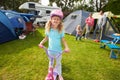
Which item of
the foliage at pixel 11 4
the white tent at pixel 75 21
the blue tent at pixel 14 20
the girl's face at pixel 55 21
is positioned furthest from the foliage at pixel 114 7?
the girl's face at pixel 55 21

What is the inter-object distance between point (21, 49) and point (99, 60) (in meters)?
3.24

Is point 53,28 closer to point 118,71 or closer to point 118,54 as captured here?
point 118,71

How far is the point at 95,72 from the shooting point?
5.82 metres

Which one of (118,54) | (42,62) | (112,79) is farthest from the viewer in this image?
(118,54)

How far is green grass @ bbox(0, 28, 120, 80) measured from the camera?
17.6ft

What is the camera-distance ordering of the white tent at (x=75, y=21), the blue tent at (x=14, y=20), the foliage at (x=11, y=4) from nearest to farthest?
the blue tent at (x=14, y=20), the white tent at (x=75, y=21), the foliage at (x=11, y=4)

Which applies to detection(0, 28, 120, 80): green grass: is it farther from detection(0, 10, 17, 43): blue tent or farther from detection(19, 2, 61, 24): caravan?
detection(19, 2, 61, 24): caravan

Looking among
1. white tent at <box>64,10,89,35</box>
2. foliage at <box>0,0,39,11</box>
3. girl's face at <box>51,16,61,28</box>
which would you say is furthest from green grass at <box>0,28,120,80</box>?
foliage at <box>0,0,39,11</box>

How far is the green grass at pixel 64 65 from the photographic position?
17.6 feet

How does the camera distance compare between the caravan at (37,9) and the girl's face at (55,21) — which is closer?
the girl's face at (55,21)

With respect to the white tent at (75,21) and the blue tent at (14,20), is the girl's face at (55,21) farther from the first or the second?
the white tent at (75,21)

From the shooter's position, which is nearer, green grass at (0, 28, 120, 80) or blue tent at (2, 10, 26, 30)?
green grass at (0, 28, 120, 80)

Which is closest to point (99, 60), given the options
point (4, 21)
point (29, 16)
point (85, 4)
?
point (4, 21)

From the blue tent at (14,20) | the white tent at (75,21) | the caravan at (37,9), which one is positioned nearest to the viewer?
the blue tent at (14,20)
